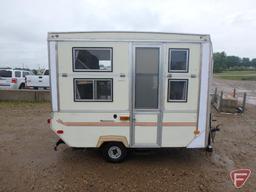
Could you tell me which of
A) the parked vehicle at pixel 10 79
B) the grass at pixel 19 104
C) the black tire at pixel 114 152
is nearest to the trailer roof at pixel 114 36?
the black tire at pixel 114 152

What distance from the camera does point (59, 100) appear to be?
14.9 feet

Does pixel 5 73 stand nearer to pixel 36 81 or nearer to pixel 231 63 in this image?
pixel 36 81

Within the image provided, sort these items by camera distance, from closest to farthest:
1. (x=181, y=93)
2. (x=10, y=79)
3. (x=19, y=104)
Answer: (x=181, y=93) → (x=19, y=104) → (x=10, y=79)

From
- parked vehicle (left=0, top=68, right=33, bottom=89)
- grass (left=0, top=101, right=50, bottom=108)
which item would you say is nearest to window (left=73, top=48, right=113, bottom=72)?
grass (left=0, top=101, right=50, bottom=108)

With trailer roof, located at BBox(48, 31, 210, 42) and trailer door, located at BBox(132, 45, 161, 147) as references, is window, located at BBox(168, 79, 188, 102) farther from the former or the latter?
trailer roof, located at BBox(48, 31, 210, 42)

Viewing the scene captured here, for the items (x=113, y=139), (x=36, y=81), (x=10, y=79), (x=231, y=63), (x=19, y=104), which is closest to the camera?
(x=113, y=139)

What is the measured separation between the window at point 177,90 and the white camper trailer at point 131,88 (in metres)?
0.02

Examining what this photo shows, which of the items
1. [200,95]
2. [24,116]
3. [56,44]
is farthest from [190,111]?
[24,116]

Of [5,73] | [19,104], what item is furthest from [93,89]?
[5,73]

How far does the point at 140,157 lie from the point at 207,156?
172 cm

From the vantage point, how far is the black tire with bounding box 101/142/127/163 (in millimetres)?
4840

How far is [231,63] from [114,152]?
4437 inches

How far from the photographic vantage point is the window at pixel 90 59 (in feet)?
14.7

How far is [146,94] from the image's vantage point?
4.59 m
